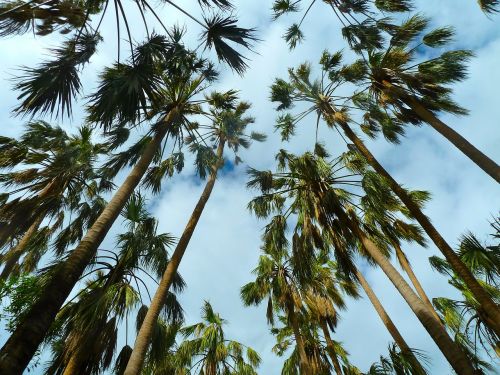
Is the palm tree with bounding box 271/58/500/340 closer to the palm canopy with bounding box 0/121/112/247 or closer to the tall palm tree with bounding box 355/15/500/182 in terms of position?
the tall palm tree with bounding box 355/15/500/182

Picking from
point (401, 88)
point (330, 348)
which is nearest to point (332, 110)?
point (401, 88)

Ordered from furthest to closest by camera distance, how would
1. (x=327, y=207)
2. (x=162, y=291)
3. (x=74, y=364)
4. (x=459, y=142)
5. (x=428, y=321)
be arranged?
(x=327, y=207)
(x=459, y=142)
(x=162, y=291)
(x=428, y=321)
(x=74, y=364)

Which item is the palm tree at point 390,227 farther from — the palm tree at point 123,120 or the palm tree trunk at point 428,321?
the palm tree at point 123,120

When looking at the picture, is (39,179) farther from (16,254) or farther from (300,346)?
(300,346)

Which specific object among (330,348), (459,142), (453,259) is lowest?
(453,259)

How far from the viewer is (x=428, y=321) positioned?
7.16m

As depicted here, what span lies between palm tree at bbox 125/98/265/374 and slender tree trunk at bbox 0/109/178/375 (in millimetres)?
2298

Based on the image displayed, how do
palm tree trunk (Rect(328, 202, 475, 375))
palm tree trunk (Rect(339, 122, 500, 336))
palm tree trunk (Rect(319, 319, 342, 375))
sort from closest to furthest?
palm tree trunk (Rect(328, 202, 475, 375))
palm tree trunk (Rect(339, 122, 500, 336))
palm tree trunk (Rect(319, 319, 342, 375))

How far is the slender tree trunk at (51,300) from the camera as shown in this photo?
4.27 metres

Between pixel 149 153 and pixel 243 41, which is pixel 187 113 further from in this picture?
pixel 243 41

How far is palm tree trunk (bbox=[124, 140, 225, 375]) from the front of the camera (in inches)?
271

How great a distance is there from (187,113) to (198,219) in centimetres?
379

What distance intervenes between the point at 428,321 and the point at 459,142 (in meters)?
4.46

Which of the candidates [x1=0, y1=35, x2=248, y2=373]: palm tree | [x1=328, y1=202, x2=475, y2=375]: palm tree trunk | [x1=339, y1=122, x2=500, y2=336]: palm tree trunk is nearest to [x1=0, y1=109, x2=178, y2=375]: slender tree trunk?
[x1=0, y1=35, x2=248, y2=373]: palm tree
